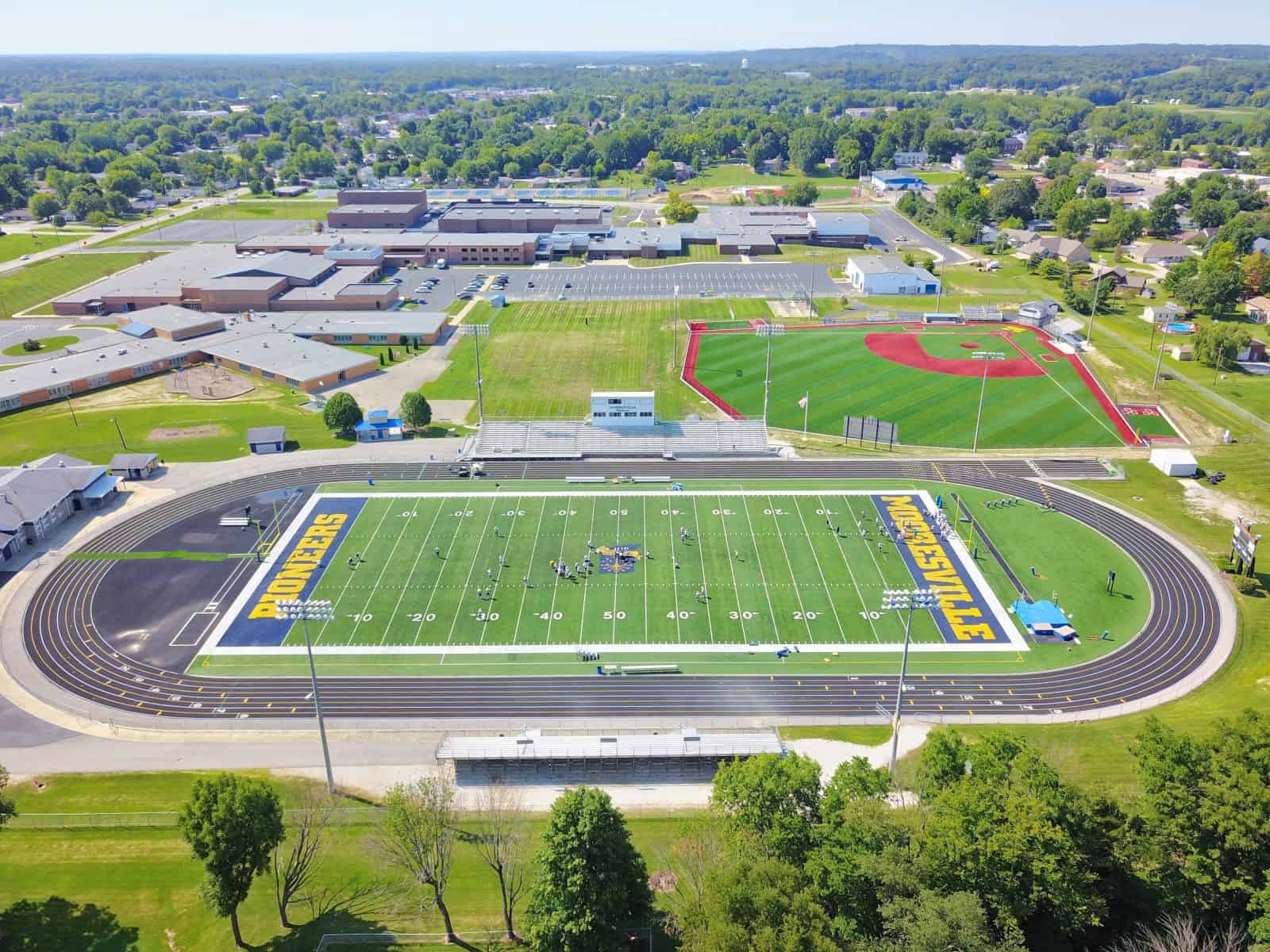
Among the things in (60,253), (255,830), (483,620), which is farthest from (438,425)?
(60,253)

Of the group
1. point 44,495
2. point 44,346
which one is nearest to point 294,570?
point 44,495

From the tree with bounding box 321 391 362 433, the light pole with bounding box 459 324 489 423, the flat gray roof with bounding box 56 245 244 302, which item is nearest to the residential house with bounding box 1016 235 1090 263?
the light pole with bounding box 459 324 489 423

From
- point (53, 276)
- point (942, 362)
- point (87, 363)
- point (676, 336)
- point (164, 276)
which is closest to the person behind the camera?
point (87, 363)

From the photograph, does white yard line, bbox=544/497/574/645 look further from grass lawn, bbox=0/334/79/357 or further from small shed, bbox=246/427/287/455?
grass lawn, bbox=0/334/79/357

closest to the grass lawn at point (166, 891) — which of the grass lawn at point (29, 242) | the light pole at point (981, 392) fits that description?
the light pole at point (981, 392)

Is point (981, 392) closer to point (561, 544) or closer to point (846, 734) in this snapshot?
point (561, 544)
